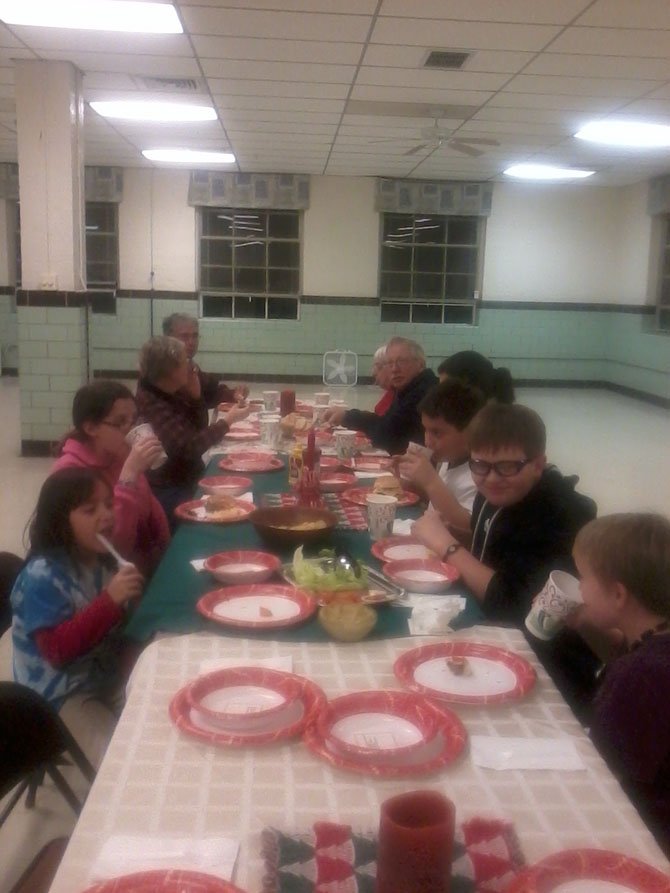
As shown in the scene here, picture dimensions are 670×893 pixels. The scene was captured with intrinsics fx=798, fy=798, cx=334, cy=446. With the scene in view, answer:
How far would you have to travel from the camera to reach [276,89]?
6.10 metres

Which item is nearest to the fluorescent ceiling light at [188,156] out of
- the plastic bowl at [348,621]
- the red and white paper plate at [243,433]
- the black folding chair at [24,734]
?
the red and white paper plate at [243,433]

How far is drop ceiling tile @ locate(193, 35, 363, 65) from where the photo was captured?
498 centimetres

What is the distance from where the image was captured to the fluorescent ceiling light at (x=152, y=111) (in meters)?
6.70

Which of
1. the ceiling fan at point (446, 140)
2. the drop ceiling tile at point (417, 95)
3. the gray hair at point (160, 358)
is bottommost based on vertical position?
the gray hair at point (160, 358)

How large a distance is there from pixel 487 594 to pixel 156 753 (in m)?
0.98

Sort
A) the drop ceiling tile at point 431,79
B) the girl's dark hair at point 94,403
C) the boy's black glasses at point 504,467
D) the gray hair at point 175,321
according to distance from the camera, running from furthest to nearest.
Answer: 1. the drop ceiling tile at point 431,79
2. the gray hair at point 175,321
3. the girl's dark hair at point 94,403
4. the boy's black glasses at point 504,467

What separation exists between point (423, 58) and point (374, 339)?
6055mm

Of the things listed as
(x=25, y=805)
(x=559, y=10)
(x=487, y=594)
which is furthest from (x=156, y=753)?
(x=559, y=10)

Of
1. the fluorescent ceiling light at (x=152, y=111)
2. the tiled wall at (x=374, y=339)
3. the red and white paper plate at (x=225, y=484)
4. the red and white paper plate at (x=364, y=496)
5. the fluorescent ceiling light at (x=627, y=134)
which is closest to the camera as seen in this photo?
the red and white paper plate at (x=364, y=496)

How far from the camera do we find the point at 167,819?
1.05 m

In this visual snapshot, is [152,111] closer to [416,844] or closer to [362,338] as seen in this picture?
[362,338]

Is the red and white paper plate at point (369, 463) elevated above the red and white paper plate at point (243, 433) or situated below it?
above

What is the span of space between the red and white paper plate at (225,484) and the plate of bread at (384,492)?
39cm

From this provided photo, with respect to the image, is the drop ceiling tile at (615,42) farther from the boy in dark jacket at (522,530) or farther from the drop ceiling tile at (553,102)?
the boy in dark jacket at (522,530)
